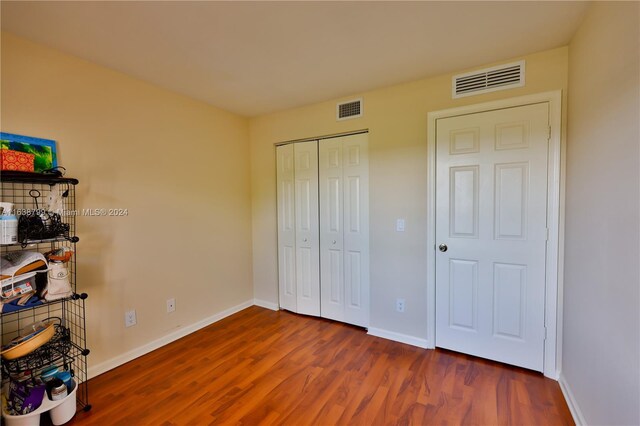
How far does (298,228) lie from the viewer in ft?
10.7

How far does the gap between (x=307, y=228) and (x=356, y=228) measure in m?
0.60

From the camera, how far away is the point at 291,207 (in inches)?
130

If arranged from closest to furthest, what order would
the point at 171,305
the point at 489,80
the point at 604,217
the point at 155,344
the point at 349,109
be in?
the point at 604,217 → the point at 489,80 → the point at 155,344 → the point at 171,305 → the point at 349,109

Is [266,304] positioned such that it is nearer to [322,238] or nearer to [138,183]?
[322,238]

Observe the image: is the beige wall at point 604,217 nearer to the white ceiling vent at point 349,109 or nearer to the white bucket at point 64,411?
the white ceiling vent at point 349,109

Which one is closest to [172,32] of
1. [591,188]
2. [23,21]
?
[23,21]

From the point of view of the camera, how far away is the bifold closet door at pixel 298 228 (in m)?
3.15

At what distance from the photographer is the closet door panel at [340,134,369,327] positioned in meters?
2.82

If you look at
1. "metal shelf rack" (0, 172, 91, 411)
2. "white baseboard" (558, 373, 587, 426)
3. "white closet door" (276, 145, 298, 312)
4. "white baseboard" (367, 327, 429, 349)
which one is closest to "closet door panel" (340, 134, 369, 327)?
"white baseboard" (367, 327, 429, 349)

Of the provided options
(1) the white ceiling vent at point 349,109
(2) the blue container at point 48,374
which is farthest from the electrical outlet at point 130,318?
(1) the white ceiling vent at point 349,109

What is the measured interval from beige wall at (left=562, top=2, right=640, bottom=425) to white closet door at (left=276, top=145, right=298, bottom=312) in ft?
7.95

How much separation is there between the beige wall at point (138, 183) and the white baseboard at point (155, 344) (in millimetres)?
44

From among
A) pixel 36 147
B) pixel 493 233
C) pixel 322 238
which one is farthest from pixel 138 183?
pixel 493 233

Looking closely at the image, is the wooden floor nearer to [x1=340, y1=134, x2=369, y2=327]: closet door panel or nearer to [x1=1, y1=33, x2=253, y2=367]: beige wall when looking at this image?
[x1=340, y1=134, x2=369, y2=327]: closet door panel
